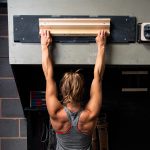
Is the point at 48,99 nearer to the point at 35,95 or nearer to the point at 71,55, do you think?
the point at 71,55

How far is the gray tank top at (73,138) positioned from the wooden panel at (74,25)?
0.42 meters

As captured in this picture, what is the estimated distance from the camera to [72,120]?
5.45 ft

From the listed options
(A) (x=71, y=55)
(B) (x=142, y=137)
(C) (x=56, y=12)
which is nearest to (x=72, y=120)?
(A) (x=71, y=55)

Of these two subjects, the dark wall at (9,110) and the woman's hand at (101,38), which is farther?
the dark wall at (9,110)

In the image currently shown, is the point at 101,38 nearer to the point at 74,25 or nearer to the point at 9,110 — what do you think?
the point at 74,25

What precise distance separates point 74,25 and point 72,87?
0.33 metres

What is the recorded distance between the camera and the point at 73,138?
169 centimetres

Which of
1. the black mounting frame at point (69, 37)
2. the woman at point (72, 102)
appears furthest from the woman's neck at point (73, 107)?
the black mounting frame at point (69, 37)

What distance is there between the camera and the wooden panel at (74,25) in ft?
5.38

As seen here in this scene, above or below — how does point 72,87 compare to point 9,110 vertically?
above

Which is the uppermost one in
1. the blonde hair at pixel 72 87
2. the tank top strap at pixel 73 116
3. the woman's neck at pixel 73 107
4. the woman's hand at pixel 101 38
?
the woman's hand at pixel 101 38

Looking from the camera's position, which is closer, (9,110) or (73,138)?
(73,138)

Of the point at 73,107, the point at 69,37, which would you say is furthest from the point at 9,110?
the point at 69,37

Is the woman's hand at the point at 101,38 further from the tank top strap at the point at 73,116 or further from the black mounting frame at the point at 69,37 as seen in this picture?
the tank top strap at the point at 73,116
